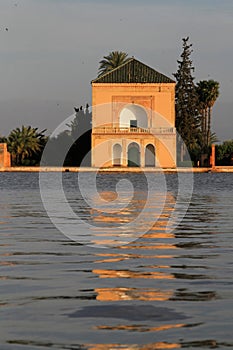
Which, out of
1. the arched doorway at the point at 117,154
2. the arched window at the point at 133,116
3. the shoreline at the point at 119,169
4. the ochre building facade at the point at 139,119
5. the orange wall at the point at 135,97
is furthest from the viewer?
the arched window at the point at 133,116

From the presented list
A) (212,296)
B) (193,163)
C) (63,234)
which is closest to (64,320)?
(212,296)

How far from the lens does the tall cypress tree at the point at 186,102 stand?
6981 centimetres

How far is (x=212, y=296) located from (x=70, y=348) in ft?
6.73

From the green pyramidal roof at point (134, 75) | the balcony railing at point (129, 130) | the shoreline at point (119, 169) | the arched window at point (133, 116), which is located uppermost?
the green pyramidal roof at point (134, 75)

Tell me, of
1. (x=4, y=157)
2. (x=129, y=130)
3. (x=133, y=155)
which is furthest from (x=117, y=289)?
(x=4, y=157)

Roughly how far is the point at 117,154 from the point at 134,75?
5960 mm

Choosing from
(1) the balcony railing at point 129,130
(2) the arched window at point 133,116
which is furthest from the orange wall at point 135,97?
(2) the arched window at point 133,116

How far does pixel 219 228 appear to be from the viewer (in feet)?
47.7

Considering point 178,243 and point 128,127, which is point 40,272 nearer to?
point 178,243

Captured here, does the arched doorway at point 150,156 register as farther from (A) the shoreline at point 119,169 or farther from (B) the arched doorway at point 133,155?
(A) the shoreline at point 119,169

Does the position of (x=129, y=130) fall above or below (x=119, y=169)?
above

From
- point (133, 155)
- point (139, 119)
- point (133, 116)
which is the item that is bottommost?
point (133, 155)

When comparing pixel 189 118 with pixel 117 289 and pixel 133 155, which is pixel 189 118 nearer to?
pixel 133 155

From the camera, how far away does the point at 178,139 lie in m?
68.8
